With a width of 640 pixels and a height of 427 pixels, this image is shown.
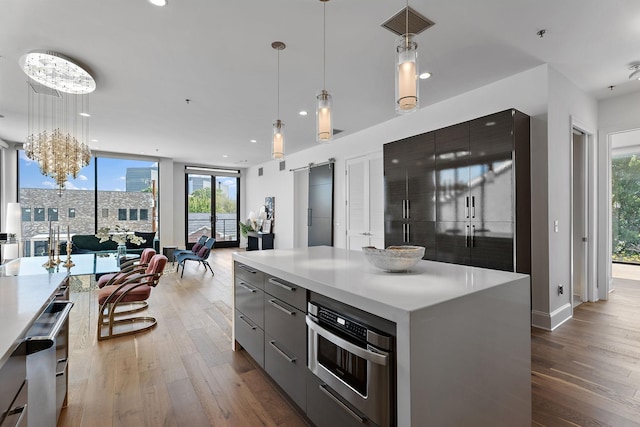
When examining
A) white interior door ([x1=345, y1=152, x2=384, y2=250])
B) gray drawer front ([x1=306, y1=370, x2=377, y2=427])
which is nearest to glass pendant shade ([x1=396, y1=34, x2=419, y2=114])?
gray drawer front ([x1=306, y1=370, x2=377, y2=427])

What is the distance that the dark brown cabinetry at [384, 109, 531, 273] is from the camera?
3094 mm

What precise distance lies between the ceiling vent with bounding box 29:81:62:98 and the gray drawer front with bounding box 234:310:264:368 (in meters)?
3.73

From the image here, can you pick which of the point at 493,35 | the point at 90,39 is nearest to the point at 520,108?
the point at 493,35

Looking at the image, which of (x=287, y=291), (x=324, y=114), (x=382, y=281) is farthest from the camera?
(x=324, y=114)

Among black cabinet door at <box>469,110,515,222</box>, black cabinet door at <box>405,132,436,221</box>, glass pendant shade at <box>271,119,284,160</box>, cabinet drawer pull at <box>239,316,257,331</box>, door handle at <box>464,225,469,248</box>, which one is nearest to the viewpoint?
cabinet drawer pull at <box>239,316,257,331</box>

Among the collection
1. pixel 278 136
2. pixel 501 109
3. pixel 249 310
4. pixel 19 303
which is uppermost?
pixel 501 109

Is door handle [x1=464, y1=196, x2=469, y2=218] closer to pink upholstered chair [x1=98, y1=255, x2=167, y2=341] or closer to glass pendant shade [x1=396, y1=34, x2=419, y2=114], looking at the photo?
glass pendant shade [x1=396, y1=34, x2=419, y2=114]

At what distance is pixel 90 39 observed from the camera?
2.73 meters

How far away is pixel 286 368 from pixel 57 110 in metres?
5.28

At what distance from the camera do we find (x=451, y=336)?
4.10 feet

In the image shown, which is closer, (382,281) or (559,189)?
(382,281)

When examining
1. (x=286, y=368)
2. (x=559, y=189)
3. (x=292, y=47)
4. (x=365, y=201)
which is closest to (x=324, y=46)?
(x=292, y=47)

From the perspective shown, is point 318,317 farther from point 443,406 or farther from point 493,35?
point 493,35

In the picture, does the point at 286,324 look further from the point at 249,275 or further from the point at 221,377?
the point at 221,377
